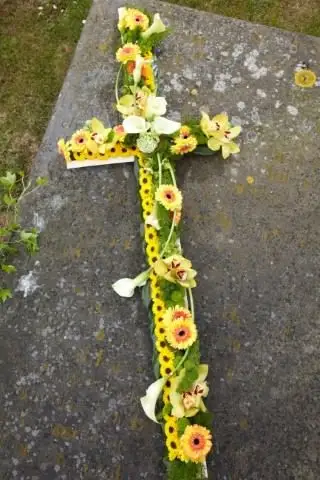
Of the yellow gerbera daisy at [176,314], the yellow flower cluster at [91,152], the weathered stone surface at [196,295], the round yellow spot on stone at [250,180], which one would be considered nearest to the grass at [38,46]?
the weathered stone surface at [196,295]

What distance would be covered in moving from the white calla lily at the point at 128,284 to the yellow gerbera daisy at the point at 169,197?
0.29m

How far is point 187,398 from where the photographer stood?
7.25 ft

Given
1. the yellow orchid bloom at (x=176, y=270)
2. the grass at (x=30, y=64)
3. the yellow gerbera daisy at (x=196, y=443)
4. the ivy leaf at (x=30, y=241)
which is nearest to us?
the yellow gerbera daisy at (x=196, y=443)

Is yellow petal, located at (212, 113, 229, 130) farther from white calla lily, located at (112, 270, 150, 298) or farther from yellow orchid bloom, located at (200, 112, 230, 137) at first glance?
white calla lily, located at (112, 270, 150, 298)

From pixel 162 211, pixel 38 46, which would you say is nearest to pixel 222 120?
pixel 162 211

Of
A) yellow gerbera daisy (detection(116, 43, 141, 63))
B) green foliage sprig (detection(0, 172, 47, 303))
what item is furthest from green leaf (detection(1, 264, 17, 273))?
yellow gerbera daisy (detection(116, 43, 141, 63))

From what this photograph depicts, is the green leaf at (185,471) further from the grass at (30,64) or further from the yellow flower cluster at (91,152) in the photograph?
the grass at (30,64)

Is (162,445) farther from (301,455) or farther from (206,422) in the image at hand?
(301,455)

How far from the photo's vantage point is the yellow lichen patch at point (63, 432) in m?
2.33

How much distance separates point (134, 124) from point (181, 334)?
968mm

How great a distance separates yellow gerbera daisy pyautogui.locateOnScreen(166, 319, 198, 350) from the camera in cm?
228

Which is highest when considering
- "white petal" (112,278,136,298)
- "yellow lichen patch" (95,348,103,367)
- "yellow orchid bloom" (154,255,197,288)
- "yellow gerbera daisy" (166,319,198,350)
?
"yellow orchid bloom" (154,255,197,288)

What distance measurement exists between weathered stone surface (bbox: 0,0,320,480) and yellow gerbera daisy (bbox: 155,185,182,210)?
181 millimetres

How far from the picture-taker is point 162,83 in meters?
2.99
